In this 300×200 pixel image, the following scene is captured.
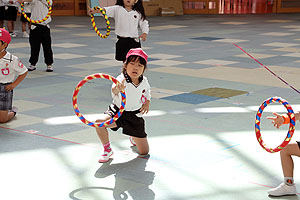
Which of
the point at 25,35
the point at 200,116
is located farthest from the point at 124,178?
the point at 25,35

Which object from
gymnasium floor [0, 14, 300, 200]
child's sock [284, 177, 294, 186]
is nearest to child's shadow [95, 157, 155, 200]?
gymnasium floor [0, 14, 300, 200]

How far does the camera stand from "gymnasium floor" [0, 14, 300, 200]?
4797 millimetres

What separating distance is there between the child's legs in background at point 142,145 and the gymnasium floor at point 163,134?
0.34 feet

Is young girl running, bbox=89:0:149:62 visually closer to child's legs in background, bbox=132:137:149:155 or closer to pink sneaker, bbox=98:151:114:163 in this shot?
child's legs in background, bbox=132:137:149:155

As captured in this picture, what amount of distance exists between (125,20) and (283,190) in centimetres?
474

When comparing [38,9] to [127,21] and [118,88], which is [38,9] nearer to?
[127,21]

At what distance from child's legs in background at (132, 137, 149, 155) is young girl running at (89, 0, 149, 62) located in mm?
3337

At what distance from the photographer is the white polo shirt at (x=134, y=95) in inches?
215

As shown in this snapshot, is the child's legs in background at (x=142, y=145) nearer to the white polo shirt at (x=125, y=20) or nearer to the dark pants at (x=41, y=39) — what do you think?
the white polo shirt at (x=125, y=20)

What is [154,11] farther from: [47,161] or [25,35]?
[47,161]

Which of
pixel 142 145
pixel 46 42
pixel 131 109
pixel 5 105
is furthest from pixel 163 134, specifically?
pixel 46 42

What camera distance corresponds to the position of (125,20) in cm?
858

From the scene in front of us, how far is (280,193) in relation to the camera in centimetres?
455

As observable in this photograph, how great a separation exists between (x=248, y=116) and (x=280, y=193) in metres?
2.91
